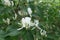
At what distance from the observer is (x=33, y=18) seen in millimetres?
1609

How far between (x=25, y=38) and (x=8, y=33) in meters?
0.15

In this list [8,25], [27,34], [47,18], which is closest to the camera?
[27,34]

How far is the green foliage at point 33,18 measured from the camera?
4.81 ft

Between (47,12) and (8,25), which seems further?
(47,12)

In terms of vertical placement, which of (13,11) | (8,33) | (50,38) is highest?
(13,11)

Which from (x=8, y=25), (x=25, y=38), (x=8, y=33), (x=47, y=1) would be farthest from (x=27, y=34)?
(x=47, y=1)

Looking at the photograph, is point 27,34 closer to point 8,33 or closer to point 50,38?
point 8,33

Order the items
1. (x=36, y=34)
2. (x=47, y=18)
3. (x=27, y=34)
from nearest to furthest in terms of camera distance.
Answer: (x=27, y=34) < (x=36, y=34) < (x=47, y=18)

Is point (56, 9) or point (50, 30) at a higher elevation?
point (56, 9)

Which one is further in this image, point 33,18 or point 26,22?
point 33,18

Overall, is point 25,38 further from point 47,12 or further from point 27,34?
point 47,12

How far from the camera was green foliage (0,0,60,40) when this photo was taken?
1.47 metres

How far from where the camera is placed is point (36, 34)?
5.04 ft

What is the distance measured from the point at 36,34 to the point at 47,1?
465 mm
